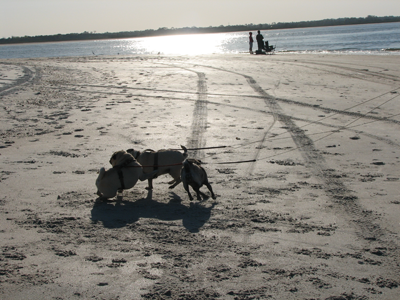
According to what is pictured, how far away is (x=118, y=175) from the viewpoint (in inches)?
176

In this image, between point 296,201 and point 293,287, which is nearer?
point 293,287

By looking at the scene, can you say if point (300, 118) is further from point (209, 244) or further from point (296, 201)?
point (209, 244)

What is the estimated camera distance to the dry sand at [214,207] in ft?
9.86

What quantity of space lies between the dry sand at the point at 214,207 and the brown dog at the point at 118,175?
21 centimetres

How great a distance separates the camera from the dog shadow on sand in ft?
13.3

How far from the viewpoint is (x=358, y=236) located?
3.63 meters

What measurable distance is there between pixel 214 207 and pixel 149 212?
744 mm

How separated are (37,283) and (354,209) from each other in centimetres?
324

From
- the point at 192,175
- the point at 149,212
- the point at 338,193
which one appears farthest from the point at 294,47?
the point at 149,212

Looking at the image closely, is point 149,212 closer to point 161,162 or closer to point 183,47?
point 161,162

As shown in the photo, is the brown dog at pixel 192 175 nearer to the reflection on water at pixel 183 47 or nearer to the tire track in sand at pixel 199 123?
the tire track in sand at pixel 199 123

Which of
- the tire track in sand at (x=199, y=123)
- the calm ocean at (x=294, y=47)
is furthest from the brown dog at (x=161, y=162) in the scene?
the calm ocean at (x=294, y=47)

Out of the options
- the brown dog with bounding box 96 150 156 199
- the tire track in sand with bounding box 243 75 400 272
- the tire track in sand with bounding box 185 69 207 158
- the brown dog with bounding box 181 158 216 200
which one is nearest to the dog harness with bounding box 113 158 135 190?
the brown dog with bounding box 96 150 156 199

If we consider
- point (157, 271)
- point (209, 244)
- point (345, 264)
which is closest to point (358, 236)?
point (345, 264)
